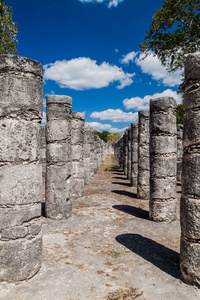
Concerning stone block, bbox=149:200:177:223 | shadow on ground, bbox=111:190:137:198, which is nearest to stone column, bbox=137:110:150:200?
shadow on ground, bbox=111:190:137:198

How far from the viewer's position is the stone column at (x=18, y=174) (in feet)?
12.4

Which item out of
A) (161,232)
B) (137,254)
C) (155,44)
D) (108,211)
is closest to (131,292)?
(137,254)

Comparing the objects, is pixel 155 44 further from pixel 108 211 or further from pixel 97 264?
pixel 97 264

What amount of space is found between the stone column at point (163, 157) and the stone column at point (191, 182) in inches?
119

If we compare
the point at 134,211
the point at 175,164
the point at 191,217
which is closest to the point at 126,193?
the point at 134,211

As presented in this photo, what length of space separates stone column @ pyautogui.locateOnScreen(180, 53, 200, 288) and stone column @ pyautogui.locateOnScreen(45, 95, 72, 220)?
402 centimetres

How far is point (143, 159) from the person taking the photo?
1017cm

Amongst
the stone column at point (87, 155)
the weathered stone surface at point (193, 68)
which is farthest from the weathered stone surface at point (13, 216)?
the stone column at point (87, 155)

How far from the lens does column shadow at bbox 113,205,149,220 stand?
7544mm

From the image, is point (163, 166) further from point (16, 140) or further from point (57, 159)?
point (16, 140)

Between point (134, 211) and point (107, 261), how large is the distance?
3.69m

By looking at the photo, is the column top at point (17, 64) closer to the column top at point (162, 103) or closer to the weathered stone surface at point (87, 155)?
the column top at point (162, 103)

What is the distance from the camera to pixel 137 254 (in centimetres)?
487

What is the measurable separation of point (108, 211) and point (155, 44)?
47.5 ft
